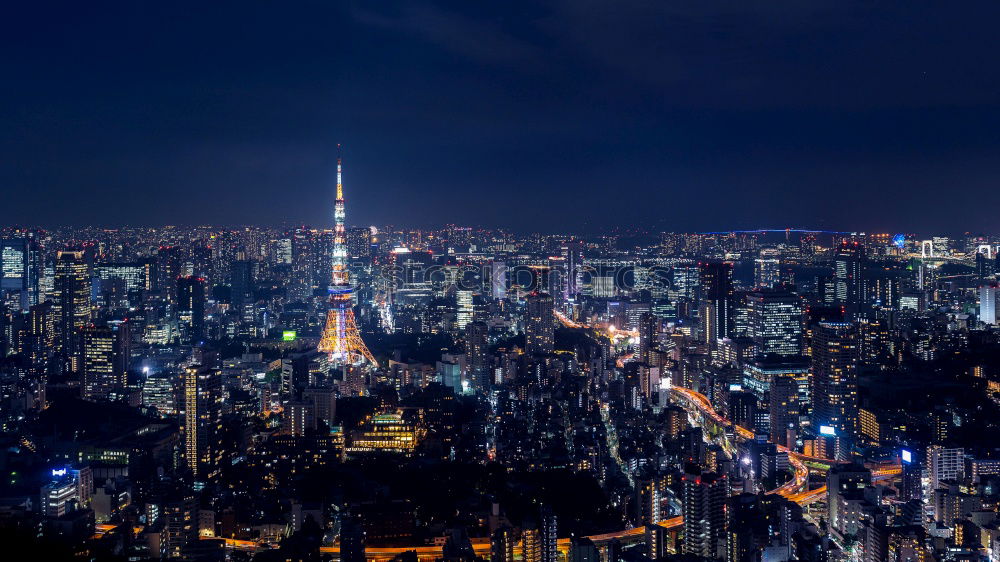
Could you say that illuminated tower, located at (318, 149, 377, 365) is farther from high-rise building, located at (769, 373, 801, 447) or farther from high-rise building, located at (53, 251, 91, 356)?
high-rise building, located at (769, 373, 801, 447)

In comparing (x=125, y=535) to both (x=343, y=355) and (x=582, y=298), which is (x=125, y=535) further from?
(x=582, y=298)

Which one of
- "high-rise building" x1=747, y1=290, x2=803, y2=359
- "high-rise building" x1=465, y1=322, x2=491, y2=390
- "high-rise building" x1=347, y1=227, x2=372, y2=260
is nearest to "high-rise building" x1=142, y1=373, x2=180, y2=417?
"high-rise building" x1=465, y1=322, x2=491, y2=390

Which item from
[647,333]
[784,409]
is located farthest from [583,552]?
[647,333]

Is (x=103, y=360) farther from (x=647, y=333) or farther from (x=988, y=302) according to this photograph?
(x=988, y=302)

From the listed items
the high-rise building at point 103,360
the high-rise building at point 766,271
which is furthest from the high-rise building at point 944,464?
the high-rise building at point 103,360

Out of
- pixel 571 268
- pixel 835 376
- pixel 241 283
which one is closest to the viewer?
pixel 835 376

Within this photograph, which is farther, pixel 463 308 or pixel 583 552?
pixel 463 308
